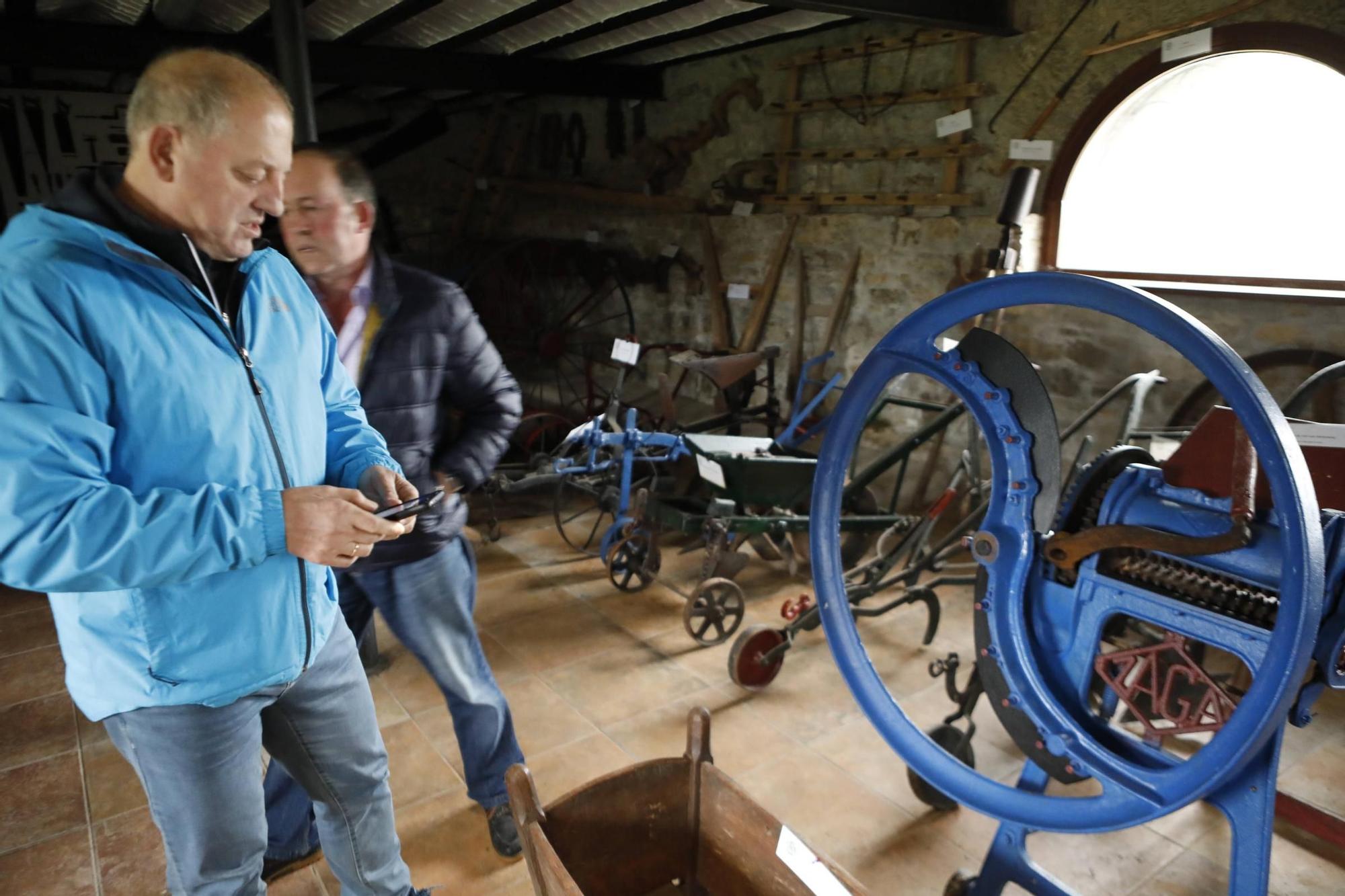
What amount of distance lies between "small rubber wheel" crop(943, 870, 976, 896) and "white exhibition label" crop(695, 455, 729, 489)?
1.99 meters

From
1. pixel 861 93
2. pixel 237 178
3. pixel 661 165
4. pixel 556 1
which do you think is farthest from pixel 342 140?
pixel 237 178

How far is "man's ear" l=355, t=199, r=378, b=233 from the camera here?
181 centimetres

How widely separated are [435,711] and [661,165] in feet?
17.7

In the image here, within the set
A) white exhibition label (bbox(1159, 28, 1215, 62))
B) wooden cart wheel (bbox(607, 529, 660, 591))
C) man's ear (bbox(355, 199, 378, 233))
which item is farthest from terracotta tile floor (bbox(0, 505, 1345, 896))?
white exhibition label (bbox(1159, 28, 1215, 62))

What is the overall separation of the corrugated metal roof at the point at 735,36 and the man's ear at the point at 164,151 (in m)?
4.39

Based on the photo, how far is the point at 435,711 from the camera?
295 centimetres

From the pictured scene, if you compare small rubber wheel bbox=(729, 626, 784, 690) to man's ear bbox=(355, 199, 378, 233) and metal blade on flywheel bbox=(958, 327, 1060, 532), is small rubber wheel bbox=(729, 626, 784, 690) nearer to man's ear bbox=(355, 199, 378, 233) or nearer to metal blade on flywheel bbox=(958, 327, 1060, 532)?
metal blade on flywheel bbox=(958, 327, 1060, 532)

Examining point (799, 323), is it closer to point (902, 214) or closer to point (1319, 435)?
point (902, 214)

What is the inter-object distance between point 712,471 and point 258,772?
2.51 meters

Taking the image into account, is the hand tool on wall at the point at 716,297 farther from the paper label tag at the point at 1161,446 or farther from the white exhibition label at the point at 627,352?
the paper label tag at the point at 1161,446

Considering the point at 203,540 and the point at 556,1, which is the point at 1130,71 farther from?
the point at 203,540

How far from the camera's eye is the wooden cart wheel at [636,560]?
3975mm

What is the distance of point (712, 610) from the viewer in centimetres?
350

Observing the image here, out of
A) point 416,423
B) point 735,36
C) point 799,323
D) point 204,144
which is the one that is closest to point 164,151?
point 204,144
